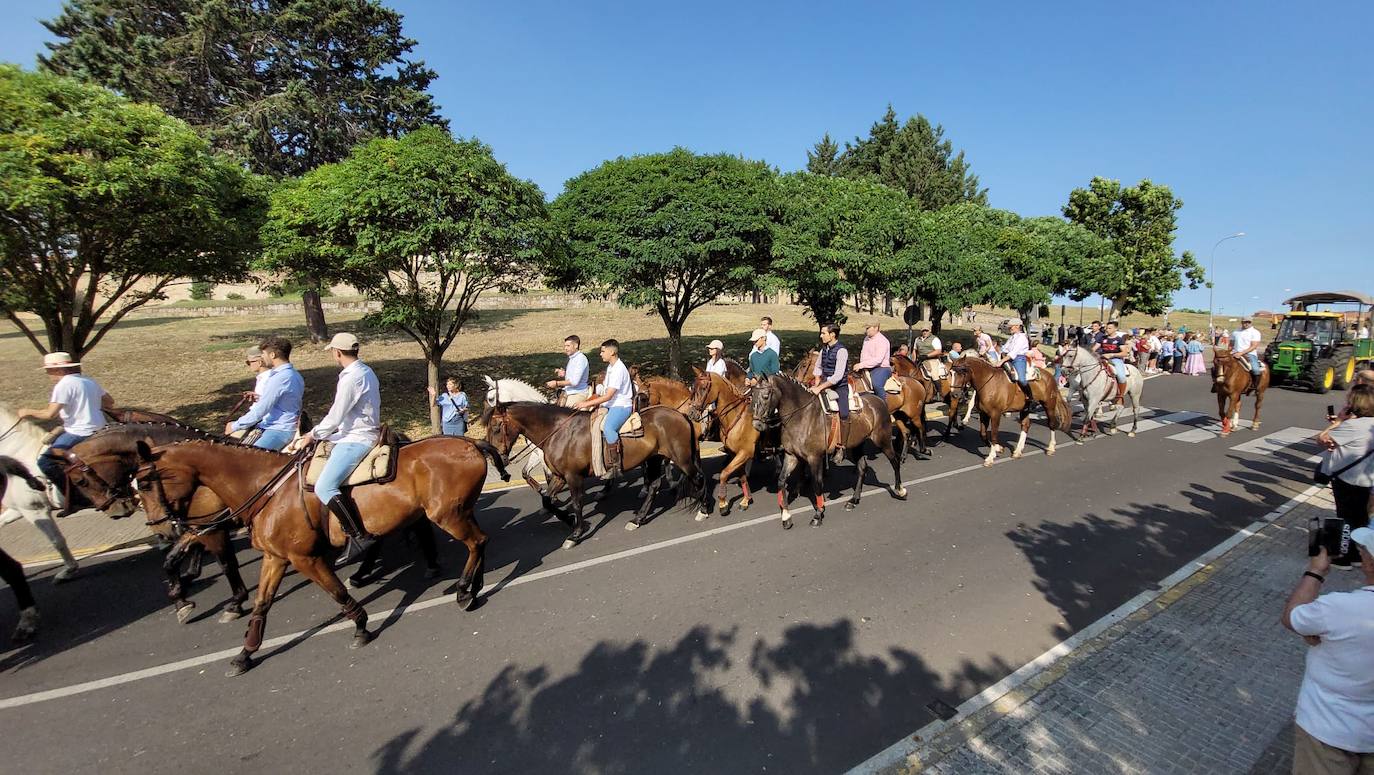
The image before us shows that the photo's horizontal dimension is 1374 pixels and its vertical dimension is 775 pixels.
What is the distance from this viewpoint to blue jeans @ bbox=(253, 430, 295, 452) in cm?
636

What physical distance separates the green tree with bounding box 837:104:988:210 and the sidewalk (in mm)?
41222

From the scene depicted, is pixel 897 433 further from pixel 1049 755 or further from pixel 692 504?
pixel 1049 755

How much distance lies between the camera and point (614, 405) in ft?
24.6

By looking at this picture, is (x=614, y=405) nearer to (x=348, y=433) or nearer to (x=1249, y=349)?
(x=348, y=433)

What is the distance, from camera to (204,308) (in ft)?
109

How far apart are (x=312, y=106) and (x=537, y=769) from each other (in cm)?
2225

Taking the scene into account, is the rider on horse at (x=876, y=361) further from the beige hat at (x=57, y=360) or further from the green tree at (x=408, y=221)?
the beige hat at (x=57, y=360)

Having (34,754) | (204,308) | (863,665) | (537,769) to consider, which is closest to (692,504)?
(863,665)

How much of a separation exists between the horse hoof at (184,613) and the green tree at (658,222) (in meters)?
10.2

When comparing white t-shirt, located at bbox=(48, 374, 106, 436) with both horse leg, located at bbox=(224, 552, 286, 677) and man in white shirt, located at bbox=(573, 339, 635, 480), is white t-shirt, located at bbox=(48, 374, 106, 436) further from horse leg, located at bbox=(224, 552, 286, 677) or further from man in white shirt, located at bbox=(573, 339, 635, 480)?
man in white shirt, located at bbox=(573, 339, 635, 480)

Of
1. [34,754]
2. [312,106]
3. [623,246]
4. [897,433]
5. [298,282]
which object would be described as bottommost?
[34,754]

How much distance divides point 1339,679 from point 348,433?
22.9ft

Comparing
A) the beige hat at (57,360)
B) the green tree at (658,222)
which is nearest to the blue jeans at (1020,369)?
the green tree at (658,222)

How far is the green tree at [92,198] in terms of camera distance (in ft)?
26.6
